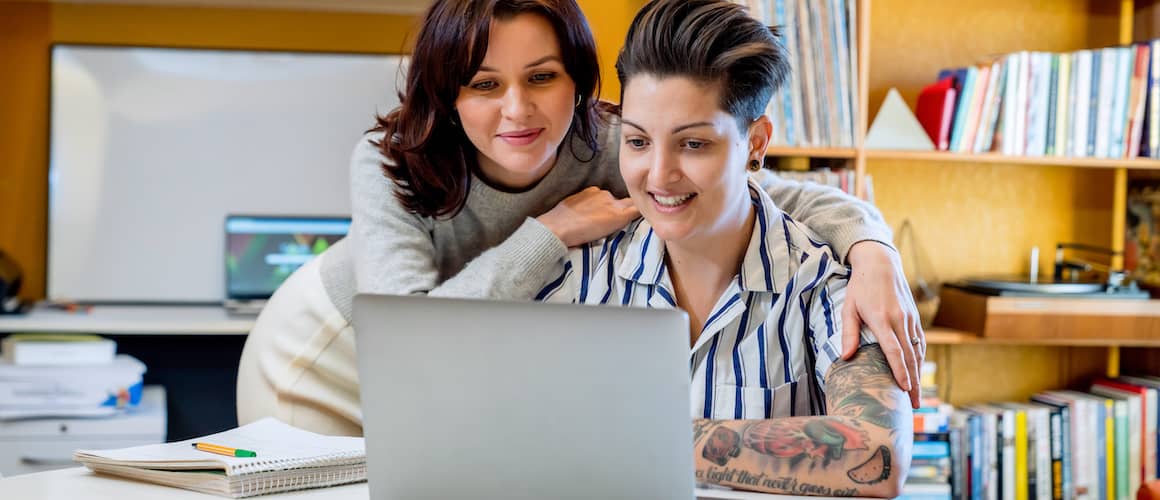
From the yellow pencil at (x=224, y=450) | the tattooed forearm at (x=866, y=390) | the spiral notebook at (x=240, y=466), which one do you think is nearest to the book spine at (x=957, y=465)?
the tattooed forearm at (x=866, y=390)

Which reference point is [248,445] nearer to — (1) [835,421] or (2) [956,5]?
(1) [835,421]

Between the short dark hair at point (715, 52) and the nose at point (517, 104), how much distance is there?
153mm

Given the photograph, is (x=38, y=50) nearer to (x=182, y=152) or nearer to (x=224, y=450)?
(x=182, y=152)

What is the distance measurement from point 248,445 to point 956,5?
2441mm

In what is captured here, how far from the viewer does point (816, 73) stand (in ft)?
8.94

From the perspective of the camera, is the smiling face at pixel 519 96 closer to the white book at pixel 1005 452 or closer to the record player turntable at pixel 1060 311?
the record player turntable at pixel 1060 311

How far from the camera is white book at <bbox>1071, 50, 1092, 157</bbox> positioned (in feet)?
9.63

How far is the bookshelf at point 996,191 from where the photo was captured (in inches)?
123

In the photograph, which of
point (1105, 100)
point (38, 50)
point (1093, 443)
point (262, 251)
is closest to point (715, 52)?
point (1105, 100)

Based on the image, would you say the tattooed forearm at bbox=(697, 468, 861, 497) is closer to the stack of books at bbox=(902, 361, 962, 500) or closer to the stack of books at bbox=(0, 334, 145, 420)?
the stack of books at bbox=(902, 361, 962, 500)

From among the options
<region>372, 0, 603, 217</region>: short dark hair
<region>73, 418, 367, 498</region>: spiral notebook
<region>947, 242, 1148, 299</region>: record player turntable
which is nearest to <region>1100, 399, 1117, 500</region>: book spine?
<region>947, 242, 1148, 299</region>: record player turntable

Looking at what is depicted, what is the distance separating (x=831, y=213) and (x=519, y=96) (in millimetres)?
505

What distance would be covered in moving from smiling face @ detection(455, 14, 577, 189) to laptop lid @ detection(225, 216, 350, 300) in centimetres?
213

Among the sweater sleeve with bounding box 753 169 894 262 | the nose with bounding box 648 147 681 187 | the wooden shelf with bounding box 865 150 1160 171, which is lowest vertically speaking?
the sweater sleeve with bounding box 753 169 894 262
